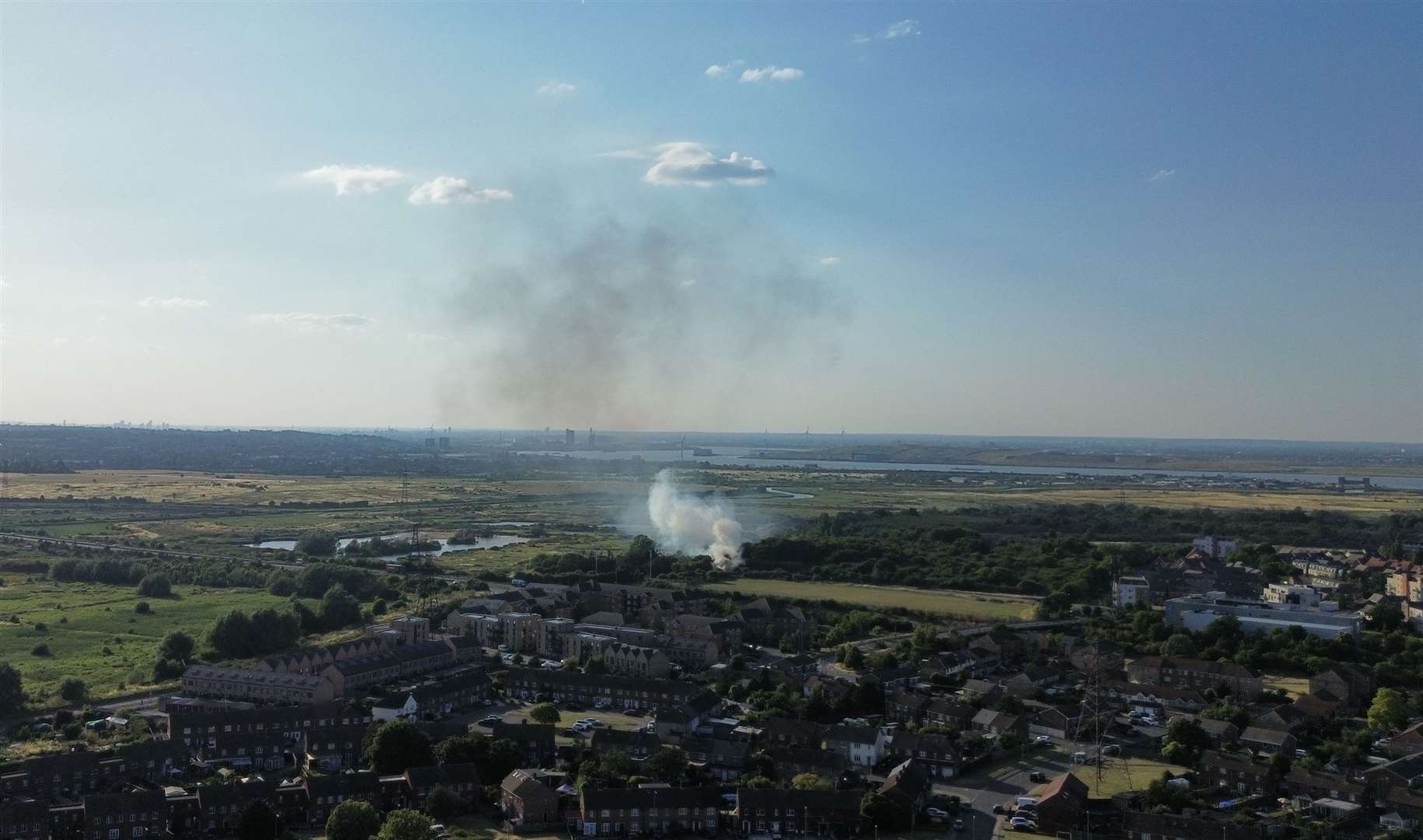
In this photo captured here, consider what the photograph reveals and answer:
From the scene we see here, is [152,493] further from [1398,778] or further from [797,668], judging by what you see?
[1398,778]

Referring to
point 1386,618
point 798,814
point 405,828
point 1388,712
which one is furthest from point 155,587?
point 1386,618

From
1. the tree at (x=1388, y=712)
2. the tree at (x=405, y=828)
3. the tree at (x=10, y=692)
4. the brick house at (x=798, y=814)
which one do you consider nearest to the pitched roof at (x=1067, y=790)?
the brick house at (x=798, y=814)

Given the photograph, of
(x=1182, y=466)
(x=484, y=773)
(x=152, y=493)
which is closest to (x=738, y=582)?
(x=484, y=773)

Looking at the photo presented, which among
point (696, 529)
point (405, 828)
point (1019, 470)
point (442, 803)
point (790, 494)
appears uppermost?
point (1019, 470)

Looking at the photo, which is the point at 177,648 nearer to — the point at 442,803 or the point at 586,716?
the point at 586,716

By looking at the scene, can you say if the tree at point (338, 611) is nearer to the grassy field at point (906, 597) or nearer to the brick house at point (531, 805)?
the grassy field at point (906, 597)

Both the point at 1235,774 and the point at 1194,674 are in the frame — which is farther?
the point at 1194,674

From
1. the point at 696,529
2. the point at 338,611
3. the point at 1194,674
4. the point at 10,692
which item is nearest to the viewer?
the point at 10,692

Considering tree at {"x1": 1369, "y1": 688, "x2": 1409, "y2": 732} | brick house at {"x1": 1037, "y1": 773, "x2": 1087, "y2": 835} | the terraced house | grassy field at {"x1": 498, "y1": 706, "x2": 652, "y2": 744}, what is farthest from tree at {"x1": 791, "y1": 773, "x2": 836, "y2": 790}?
tree at {"x1": 1369, "y1": 688, "x2": 1409, "y2": 732}
